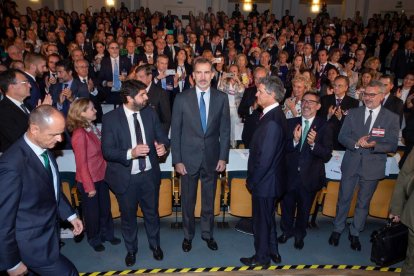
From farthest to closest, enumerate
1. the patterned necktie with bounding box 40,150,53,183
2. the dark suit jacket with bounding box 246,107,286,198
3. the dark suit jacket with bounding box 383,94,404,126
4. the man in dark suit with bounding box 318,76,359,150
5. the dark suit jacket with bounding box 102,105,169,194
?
1. the dark suit jacket with bounding box 383,94,404,126
2. the man in dark suit with bounding box 318,76,359,150
3. the dark suit jacket with bounding box 102,105,169,194
4. the dark suit jacket with bounding box 246,107,286,198
5. the patterned necktie with bounding box 40,150,53,183

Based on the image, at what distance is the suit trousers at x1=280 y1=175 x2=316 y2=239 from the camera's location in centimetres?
365

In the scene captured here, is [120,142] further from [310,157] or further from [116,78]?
[116,78]

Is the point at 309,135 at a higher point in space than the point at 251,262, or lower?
higher

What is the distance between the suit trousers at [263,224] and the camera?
10.8 feet

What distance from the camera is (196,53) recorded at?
373 inches

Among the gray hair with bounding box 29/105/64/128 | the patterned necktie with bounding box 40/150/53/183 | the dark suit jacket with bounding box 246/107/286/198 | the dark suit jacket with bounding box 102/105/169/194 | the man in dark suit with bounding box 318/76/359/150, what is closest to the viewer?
the gray hair with bounding box 29/105/64/128

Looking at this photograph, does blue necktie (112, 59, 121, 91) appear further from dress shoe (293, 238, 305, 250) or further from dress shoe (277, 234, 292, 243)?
dress shoe (293, 238, 305, 250)

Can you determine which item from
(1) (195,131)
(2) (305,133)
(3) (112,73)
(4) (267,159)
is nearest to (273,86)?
(4) (267,159)

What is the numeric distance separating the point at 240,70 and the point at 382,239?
3.96m

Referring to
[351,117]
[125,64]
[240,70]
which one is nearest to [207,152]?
[351,117]

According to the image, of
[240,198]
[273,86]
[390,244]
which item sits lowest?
[390,244]

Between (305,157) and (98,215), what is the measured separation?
216 cm

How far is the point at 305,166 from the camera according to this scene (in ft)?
11.6

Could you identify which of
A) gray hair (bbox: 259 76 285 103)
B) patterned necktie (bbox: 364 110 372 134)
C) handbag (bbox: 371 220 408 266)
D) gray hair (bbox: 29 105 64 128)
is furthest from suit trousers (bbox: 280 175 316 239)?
gray hair (bbox: 29 105 64 128)
